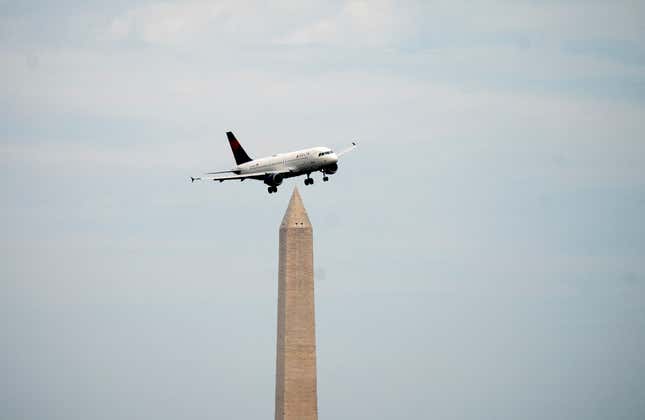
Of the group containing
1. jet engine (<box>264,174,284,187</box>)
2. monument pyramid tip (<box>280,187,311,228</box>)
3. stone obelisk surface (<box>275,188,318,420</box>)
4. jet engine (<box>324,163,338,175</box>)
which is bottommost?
stone obelisk surface (<box>275,188,318,420</box>)

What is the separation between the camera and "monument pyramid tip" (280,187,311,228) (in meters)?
67.6

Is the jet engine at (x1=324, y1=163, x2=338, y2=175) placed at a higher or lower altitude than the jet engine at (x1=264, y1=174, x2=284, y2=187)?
higher

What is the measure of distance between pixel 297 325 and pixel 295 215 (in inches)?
292

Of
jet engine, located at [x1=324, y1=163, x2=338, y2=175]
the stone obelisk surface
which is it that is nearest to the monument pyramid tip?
the stone obelisk surface

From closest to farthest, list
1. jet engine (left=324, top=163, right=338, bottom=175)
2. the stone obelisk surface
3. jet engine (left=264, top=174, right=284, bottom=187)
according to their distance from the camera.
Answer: the stone obelisk surface, jet engine (left=264, top=174, right=284, bottom=187), jet engine (left=324, top=163, right=338, bottom=175)

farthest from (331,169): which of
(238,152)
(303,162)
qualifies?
(238,152)

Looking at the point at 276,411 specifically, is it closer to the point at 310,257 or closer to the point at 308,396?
the point at 308,396

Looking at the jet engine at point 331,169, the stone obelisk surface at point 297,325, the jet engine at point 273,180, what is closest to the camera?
the stone obelisk surface at point 297,325

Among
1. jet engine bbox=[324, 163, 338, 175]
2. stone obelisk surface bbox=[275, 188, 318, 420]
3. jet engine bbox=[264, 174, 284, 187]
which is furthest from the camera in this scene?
jet engine bbox=[324, 163, 338, 175]

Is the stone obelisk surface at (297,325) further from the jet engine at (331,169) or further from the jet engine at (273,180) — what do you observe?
the jet engine at (331,169)

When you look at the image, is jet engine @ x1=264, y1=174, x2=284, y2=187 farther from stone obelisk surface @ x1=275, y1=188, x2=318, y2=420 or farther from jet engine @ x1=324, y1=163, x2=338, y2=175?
jet engine @ x1=324, y1=163, x2=338, y2=175

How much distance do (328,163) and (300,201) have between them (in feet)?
10.7

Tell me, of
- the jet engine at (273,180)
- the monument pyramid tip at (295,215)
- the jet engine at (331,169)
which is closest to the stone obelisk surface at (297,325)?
the monument pyramid tip at (295,215)

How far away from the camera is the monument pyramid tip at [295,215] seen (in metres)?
67.6
